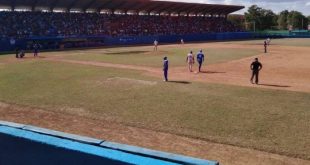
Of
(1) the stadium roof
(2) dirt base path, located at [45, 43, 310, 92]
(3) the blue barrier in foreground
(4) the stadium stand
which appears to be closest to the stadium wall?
(4) the stadium stand

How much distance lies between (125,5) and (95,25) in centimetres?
755

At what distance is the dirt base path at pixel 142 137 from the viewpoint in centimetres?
985

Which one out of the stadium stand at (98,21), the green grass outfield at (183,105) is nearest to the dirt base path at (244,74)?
the green grass outfield at (183,105)

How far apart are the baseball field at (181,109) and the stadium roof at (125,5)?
3583cm

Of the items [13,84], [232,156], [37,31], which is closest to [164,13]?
[37,31]

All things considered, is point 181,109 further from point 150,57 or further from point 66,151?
point 150,57

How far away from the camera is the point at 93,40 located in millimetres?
61781

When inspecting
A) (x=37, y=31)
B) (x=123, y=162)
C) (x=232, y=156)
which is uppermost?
(x=37, y=31)

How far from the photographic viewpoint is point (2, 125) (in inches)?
258

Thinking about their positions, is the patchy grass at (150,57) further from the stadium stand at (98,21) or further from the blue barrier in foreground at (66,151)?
the blue barrier in foreground at (66,151)

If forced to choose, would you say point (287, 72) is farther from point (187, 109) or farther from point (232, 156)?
point (232, 156)

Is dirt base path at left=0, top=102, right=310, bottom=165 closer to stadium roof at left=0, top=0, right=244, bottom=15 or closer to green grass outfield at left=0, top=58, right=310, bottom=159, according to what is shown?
green grass outfield at left=0, top=58, right=310, bottom=159

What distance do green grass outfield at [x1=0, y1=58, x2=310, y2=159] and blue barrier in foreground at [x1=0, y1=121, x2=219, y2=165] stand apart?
636 cm

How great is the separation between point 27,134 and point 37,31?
5622 cm
